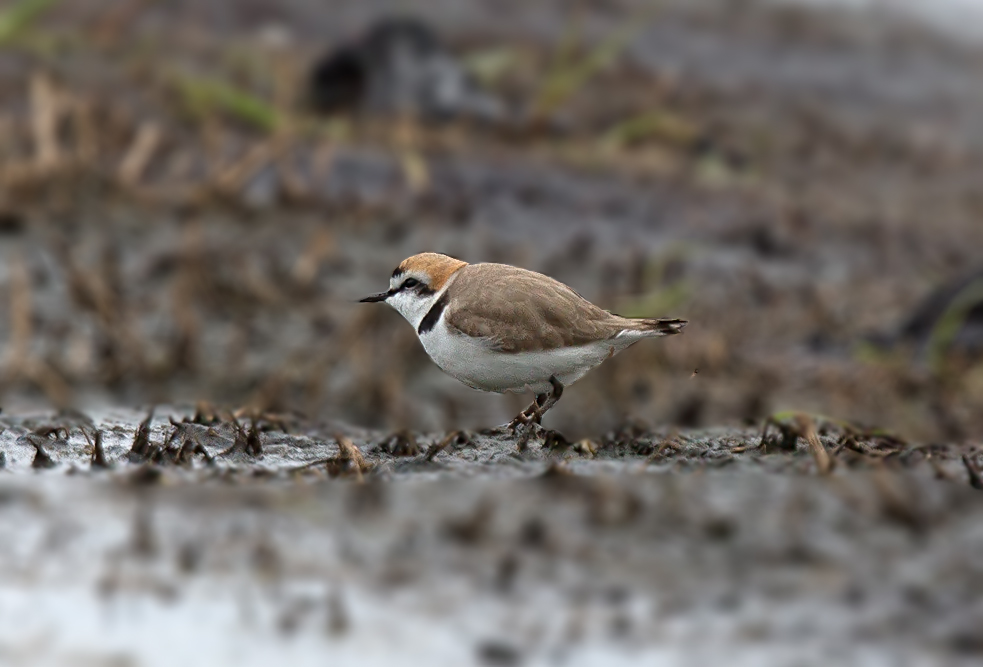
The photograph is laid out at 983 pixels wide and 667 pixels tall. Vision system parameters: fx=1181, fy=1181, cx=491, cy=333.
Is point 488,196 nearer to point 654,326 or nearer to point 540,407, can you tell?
point 540,407

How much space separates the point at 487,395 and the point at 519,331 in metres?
3.44

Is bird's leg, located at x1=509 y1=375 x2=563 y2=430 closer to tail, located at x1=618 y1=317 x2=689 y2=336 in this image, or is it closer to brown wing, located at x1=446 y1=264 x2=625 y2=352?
brown wing, located at x1=446 y1=264 x2=625 y2=352

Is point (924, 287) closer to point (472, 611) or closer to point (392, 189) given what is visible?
point (392, 189)

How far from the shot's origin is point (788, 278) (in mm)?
9547

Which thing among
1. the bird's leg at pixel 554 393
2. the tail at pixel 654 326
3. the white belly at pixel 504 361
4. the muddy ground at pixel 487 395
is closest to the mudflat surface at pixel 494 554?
the muddy ground at pixel 487 395

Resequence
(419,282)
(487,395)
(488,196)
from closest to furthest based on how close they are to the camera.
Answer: (419,282) < (487,395) < (488,196)

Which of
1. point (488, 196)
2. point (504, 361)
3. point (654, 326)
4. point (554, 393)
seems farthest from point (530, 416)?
point (488, 196)

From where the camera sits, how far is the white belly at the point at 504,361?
3.38 metres

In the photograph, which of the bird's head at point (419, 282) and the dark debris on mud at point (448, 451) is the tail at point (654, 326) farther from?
the bird's head at point (419, 282)

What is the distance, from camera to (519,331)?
11.2 feet

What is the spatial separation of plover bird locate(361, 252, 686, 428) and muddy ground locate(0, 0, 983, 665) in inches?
10.0

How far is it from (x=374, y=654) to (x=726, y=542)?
3.36 feet

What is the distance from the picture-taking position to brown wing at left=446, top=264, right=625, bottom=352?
3.41m

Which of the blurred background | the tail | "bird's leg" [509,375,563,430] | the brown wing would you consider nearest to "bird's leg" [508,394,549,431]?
"bird's leg" [509,375,563,430]
